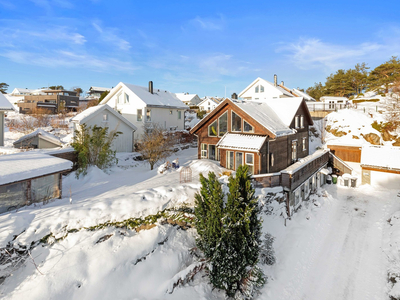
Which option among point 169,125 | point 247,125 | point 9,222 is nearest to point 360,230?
point 247,125

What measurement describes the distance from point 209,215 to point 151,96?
1071 inches

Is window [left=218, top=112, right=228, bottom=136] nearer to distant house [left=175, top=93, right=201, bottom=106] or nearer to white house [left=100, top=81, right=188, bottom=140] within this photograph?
white house [left=100, top=81, right=188, bottom=140]

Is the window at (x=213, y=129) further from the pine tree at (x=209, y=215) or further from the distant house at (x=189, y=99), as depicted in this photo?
the distant house at (x=189, y=99)

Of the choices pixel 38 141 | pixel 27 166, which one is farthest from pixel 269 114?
pixel 38 141

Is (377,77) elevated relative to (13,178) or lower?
elevated

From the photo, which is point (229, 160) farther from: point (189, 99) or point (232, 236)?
point (189, 99)

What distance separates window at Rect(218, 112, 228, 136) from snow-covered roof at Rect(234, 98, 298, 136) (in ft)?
5.12

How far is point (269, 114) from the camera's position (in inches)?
837

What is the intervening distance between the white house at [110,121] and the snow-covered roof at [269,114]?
11.8 metres

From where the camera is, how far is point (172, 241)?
1088cm

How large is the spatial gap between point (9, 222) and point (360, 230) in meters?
19.8

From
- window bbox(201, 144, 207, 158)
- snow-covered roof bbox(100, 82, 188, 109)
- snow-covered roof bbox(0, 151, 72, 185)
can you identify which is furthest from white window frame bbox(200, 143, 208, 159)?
snow-covered roof bbox(100, 82, 188, 109)

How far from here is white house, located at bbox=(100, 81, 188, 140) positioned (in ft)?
104

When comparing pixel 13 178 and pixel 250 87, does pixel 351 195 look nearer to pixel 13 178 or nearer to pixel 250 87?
pixel 13 178
